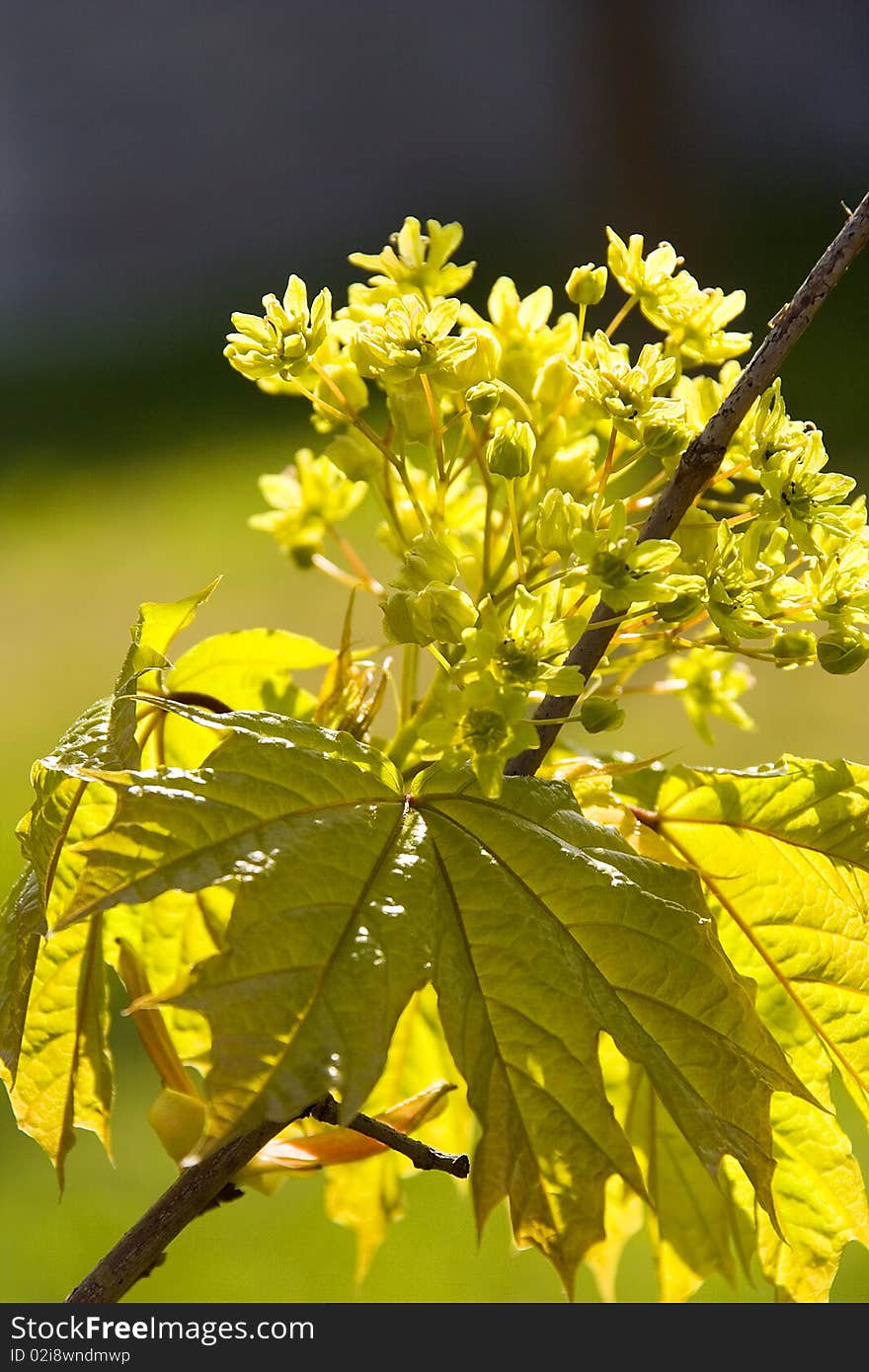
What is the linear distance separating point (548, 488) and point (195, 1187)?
22 centimetres

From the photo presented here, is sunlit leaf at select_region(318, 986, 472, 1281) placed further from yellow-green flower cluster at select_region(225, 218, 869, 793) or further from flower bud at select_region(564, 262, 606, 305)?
flower bud at select_region(564, 262, 606, 305)

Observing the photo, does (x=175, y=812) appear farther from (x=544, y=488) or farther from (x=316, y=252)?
(x=316, y=252)

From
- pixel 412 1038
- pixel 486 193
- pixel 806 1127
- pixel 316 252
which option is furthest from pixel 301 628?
pixel 486 193

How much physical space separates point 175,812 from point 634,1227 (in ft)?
0.96

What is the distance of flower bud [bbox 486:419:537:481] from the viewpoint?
0.34m

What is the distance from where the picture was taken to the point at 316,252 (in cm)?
371

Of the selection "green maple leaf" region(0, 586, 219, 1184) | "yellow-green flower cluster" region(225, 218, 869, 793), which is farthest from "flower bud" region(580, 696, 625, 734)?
"green maple leaf" region(0, 586, 219, 1184)

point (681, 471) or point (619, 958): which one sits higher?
point (681, 471)

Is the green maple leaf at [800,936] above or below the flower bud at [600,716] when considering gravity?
below

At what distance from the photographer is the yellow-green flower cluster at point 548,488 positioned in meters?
0.31

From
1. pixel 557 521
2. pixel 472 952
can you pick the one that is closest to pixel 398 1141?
pixel 472 952

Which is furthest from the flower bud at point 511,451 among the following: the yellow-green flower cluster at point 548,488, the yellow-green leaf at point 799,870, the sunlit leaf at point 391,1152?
the sunlit leaf at point 391,1152

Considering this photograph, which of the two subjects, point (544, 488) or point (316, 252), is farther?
point (316, 252)

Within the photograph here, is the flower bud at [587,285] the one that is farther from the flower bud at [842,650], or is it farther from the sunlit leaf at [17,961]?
the sunlit leaf at [17,961]
